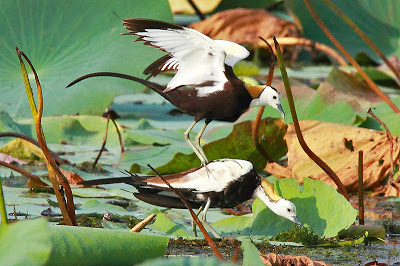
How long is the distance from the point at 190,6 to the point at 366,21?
6.92 feet

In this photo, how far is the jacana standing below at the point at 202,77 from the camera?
2141 mm

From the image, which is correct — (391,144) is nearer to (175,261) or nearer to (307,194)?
(307,194)

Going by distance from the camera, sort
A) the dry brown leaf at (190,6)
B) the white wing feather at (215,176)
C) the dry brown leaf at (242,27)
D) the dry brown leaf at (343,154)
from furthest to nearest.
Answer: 1. the dry brown leaf at (190,6)
2. the dry brown leaf at (242,27)
3. the dry brown leaf at (343,154)
4. the white wing feather at (215,176)

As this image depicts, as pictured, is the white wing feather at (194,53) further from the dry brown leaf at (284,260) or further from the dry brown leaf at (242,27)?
the dry brown leaf at (242,27)

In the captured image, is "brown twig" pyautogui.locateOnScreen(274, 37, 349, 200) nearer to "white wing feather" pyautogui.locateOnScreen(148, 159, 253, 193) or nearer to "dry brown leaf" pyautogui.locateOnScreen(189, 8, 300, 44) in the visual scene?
"white wing feather" pyautogui.locateOnScreen(148, 159, 253, 193)

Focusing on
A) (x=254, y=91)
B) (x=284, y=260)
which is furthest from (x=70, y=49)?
(x=284, y=260)

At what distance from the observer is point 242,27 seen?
6062 mm

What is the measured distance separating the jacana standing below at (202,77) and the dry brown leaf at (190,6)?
4.80m

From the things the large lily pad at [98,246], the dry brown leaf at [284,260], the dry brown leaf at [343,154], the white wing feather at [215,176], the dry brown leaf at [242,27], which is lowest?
the dry brown leaf at [242,27]

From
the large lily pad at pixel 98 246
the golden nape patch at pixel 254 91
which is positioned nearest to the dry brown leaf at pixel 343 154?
the golden nape patch at pixel 254 91

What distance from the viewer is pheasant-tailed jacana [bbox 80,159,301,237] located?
2240 millimetres

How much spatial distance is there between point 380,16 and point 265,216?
405 centimetres

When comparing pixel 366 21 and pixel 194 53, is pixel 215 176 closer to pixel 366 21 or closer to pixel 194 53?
pixel 194 53

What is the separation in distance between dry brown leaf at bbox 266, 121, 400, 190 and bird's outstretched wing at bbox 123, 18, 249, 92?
1.03 metres
